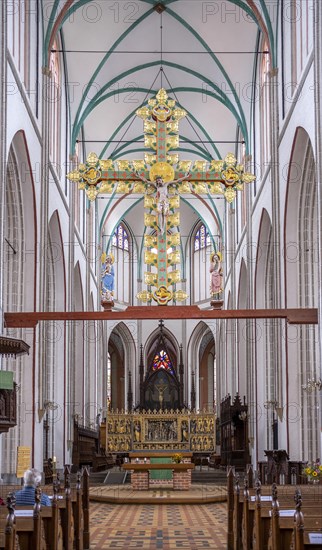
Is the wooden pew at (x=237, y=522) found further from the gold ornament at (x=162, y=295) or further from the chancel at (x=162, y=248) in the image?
the gold ornament at (x=162, y=295)

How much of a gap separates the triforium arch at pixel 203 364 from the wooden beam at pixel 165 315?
2809cm

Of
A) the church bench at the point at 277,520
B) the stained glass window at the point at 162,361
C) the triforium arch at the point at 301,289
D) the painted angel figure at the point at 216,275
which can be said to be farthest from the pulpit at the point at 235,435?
the church bench at the point at 277,520

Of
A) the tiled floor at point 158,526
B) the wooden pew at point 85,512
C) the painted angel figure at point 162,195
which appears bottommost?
the tiled floor at point 158,526

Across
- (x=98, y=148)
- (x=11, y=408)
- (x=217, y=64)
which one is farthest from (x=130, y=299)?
(x=11, y=408)

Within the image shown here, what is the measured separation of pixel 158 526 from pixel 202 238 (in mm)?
32168

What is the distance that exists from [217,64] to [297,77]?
338 inches

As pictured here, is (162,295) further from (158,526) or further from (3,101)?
(3,101)

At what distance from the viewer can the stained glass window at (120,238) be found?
4691 centimetres

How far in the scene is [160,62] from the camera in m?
31.8

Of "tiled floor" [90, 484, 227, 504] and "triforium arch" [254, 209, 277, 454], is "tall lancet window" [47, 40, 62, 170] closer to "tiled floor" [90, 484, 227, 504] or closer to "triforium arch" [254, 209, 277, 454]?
"triforium arch" [254, 209, 277, 454]

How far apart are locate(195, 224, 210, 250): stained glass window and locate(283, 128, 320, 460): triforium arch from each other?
2402 cm

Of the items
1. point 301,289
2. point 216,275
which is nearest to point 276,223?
point 301,289

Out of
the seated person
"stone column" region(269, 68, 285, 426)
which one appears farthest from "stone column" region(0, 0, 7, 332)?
"stone column" region(269, 68, 285, 426)

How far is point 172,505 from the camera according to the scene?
2164cm
